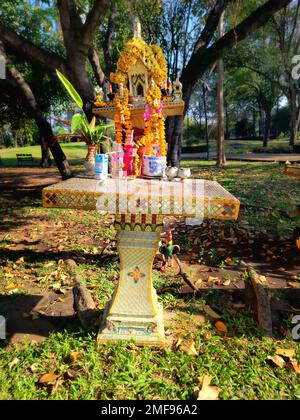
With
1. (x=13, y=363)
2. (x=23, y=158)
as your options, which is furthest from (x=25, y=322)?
(x=23, y=158)

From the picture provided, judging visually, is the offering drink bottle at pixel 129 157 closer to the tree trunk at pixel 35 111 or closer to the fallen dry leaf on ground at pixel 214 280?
the fallen dry leaf on ground at pixel 214 280

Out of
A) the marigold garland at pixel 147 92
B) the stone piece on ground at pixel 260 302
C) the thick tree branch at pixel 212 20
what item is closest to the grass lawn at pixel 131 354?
the stone piece on ground at pixel 260 302

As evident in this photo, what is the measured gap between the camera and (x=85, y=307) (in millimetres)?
3777

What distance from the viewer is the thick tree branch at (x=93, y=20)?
20.6ft

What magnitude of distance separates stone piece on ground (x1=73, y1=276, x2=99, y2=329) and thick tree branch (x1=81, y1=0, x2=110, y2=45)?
586 centimetres

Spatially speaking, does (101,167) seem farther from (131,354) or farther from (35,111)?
(35,111)

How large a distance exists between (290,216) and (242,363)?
5612mm

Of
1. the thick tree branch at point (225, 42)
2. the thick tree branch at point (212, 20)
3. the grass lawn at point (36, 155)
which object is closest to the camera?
the thick tree branch at point (225, 42)

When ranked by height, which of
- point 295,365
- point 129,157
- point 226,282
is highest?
point 129,157

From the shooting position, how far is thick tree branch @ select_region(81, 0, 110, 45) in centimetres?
627

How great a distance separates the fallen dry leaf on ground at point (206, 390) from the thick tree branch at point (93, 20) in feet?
23.5

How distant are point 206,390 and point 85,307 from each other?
1.84 m
